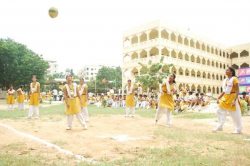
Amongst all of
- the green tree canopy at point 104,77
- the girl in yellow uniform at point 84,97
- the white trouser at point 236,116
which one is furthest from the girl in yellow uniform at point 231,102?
the green tree canopy at point 104,77

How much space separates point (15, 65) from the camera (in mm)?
35719

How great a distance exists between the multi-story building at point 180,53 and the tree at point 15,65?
15.1 metres

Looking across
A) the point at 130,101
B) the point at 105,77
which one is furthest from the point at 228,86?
the point at 105,77

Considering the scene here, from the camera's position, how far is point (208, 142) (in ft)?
16.9

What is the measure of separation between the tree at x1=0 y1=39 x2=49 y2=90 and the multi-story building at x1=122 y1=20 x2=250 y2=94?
15.1 metres

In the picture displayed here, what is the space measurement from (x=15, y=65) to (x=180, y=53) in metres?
26.8

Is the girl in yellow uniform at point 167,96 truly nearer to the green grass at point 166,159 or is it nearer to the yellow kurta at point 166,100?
the yellow kurta at point 166,100

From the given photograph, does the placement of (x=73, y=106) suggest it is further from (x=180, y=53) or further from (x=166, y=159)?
(x=180, y=53)

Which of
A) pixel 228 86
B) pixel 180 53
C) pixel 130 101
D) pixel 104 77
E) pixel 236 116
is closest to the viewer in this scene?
pixel 236 116

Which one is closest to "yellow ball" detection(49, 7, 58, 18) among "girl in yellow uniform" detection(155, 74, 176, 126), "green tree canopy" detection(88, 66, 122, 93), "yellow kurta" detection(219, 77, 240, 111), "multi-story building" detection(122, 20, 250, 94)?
"girl in yellow uniform" detection(155, 74, 176, 126)

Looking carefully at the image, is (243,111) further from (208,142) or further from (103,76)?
(103,76)

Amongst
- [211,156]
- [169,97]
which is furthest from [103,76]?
[211,156]

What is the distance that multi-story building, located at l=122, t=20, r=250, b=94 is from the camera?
3595 cm

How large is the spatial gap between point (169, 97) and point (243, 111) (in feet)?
19.9
